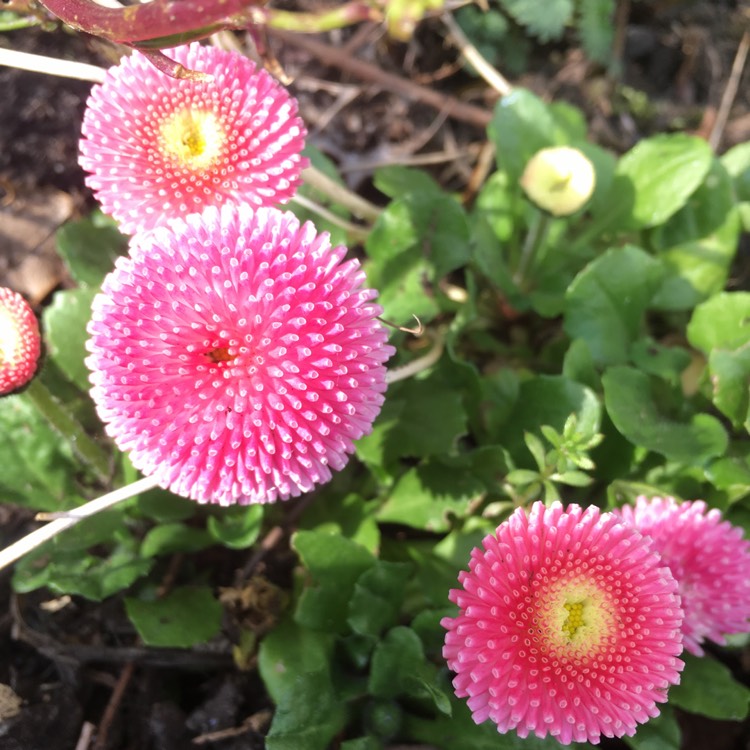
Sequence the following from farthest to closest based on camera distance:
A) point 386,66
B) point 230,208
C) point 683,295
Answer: point 386,66 < point 683,295 < point 230,208

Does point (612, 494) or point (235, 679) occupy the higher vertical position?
point (612, 494)

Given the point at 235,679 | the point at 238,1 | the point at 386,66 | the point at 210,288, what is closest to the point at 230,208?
the point at 210,288

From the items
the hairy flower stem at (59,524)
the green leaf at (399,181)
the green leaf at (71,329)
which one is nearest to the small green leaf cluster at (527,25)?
the green leaf at (399,181)

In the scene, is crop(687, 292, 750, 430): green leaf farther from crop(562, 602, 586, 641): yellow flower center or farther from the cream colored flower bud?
crop(562, 602, 586, 641): yellow flower center

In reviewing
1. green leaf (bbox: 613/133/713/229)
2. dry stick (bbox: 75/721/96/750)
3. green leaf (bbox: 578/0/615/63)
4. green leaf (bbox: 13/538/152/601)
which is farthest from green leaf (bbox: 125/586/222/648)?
green leaf (bbox: 578/0/615/63)

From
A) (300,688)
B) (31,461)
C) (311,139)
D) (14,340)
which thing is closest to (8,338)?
(14,340)

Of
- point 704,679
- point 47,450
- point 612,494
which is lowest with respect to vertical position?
point 704,679

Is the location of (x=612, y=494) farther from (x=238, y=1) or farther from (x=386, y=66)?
(x=386, y=66)
